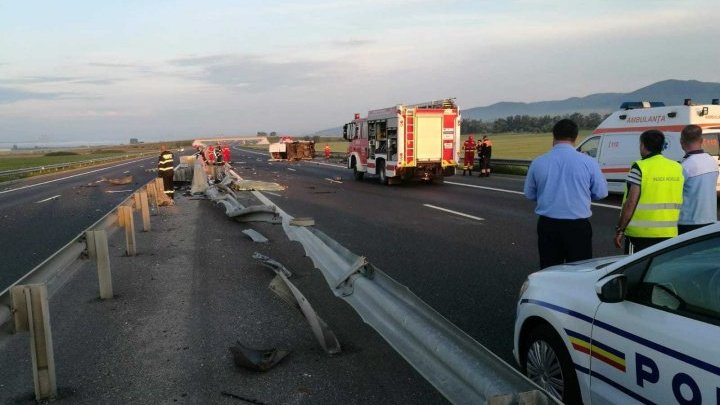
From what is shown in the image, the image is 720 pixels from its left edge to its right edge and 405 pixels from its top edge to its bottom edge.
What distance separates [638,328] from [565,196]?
7.33ft

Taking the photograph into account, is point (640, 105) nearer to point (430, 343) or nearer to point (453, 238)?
point (453, 238)

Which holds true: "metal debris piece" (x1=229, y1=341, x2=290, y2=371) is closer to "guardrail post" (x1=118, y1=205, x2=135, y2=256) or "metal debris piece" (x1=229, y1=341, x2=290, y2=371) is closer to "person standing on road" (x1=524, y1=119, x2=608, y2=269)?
"person standing on road" (x1=524, y1=119, x2=608, y2=269)

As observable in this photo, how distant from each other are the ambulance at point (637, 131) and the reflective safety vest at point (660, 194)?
9.78m

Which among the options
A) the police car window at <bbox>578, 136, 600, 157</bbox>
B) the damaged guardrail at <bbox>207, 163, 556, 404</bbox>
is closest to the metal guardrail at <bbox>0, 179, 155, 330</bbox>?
the damaged guardrail at <bbox>207, 163, 556, 404</bbox>

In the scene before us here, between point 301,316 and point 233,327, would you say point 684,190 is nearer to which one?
point 301,316

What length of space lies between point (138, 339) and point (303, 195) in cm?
1389

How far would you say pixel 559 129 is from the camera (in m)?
5.13

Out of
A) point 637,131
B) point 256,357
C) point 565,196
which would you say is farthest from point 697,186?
point 637,131

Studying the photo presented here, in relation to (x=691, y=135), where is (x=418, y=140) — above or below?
below

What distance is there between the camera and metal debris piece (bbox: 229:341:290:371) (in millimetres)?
4594

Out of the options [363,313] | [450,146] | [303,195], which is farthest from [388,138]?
[363,313]

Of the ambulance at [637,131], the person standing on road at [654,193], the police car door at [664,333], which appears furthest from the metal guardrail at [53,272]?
the ambulance at [637,131]

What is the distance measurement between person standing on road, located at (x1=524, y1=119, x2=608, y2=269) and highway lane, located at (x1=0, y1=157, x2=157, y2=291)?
665 centimetres

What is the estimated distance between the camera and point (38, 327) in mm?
3965
